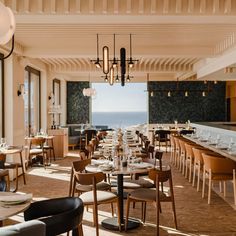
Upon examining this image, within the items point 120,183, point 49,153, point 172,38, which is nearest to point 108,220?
point 120,183

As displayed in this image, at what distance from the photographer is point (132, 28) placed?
24.0 ft

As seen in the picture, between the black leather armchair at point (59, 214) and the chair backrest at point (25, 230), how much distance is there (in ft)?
1.30

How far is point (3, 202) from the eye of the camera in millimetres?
3086

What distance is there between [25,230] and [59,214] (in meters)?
0.62

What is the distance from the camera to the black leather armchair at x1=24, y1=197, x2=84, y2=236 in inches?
109

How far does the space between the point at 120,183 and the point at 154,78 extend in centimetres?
1228

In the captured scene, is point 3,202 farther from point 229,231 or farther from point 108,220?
point 229,231

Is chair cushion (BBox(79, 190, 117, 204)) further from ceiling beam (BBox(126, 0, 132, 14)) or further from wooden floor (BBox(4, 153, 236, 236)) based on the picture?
ceiling beam (BBox(126, 0, 132, 14))

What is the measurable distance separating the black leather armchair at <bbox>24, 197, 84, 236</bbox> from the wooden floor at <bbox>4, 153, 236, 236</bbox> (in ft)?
5.67

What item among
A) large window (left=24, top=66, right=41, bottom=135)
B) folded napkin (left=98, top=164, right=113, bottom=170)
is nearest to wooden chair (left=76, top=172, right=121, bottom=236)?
folded napkin (left=98, top=164, right=113, bottom=170)

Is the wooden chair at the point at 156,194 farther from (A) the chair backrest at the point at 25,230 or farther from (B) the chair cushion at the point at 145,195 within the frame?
(A) the chair backrest at the point at 25,230

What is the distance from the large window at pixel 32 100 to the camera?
1128cm

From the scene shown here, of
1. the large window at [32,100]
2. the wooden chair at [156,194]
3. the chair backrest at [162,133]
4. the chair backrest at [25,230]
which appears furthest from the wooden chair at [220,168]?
the chair backrest at [162,133]

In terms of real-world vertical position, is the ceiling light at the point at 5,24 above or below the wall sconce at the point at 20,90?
above
